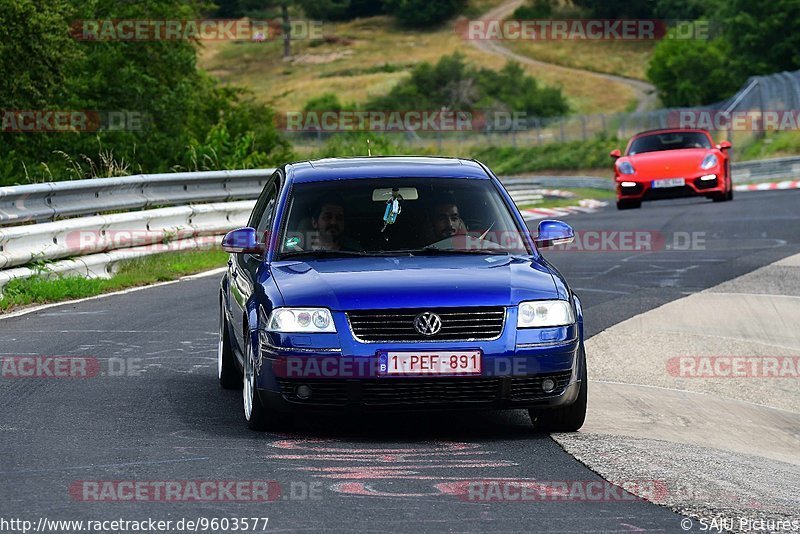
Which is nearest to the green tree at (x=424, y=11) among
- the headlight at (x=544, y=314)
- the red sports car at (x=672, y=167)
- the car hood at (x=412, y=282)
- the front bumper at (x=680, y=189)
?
the red sports car at (x=672, y=167)

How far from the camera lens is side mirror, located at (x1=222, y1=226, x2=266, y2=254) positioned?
9.26m

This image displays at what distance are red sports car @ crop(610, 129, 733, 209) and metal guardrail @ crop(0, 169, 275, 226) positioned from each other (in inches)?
331

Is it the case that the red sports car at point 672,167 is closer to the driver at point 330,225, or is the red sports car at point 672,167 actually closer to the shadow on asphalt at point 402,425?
the shadow on asphalt at point 402,425

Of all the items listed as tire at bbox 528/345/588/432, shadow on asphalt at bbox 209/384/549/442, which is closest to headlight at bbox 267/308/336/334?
shadow on asphalt at bbox 209/384/549/442

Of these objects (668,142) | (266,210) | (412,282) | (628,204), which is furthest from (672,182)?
(412,282)

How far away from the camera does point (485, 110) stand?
11106 cm

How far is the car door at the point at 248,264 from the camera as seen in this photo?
916cm

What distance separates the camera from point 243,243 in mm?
9258

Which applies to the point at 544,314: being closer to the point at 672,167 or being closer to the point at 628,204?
the point at 672,167

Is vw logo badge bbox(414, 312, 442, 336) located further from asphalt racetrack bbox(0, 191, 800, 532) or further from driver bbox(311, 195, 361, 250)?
driver bbox(311, 195, 361, 250)

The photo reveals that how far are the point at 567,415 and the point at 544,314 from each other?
24.8 inches

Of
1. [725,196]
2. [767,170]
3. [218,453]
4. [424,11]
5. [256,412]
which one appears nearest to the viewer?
[218,453]

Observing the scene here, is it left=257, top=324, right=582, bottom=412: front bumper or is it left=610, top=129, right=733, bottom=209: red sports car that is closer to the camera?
left=257, top=324, right=582, bottom=412: front bumper

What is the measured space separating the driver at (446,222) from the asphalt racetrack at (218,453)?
1.05m
